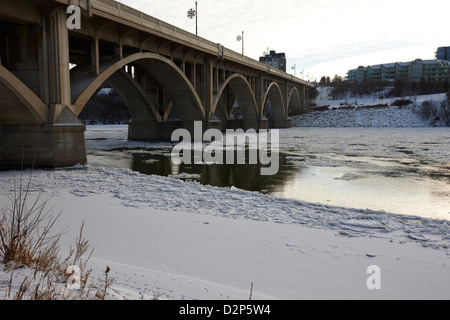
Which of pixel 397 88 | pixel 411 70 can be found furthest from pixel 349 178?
pixel 411 70

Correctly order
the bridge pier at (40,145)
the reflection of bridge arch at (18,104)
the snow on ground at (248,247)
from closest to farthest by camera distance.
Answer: the snow on ground at (248,247)
the reflection of bridge arch at (18,104)
the bridge pier at (40,145)

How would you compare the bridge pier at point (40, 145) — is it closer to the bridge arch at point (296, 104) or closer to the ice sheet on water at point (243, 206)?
the ice sheet on water at point (243, 206)

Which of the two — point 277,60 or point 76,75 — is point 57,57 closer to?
point 76,75

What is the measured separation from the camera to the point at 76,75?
18016 mm

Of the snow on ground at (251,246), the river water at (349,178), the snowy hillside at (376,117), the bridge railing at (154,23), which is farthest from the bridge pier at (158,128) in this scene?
the snowy hillside at (376,117)

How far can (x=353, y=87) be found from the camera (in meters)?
113

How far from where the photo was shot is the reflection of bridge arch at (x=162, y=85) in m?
25.2

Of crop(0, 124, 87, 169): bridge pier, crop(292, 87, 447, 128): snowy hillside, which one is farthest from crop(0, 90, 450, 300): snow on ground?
crop(292, 87, 447, 128): snowy hillside

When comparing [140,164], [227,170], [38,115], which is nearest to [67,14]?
[38,115]

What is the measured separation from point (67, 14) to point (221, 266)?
48.2ft

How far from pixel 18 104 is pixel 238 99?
3678 centimetres

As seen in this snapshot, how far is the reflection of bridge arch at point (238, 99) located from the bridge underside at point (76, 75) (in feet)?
39.9

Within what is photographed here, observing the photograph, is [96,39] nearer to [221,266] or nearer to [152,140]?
[152,140]

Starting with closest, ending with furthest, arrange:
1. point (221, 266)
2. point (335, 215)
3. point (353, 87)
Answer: point (221, 266) → point (335, 215) → point (353, 87)
